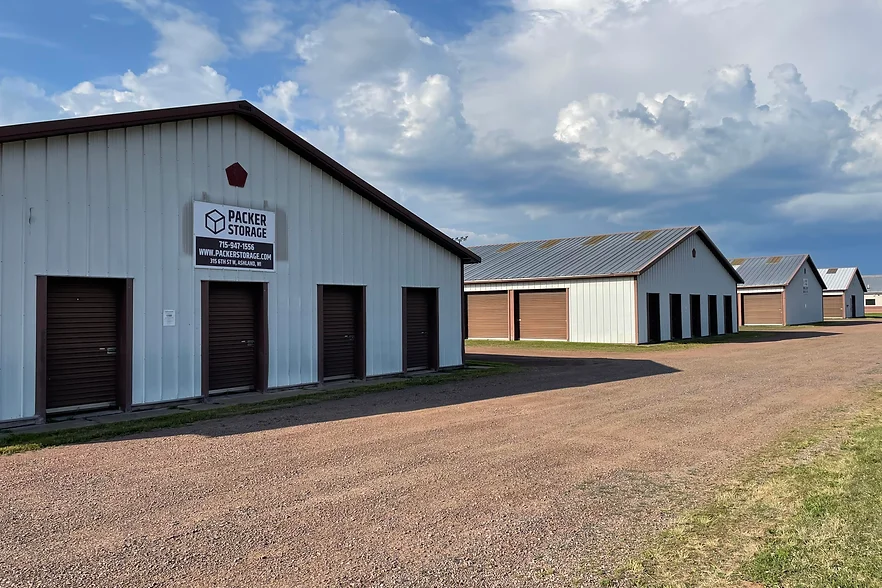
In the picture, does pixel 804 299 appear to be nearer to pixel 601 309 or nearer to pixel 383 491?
pixel 601 309

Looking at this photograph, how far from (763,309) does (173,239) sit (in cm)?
4527

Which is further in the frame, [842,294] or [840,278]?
[840,278]

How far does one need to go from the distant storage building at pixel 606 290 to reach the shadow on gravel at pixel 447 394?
27.7ft

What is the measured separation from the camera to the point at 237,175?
1369 cm

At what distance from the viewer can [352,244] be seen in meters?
16.0

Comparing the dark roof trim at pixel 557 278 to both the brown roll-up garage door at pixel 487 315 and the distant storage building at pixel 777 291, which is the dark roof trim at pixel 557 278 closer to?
the brown roll-up garage door at pixel 487 315

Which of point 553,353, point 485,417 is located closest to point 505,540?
point 485,417

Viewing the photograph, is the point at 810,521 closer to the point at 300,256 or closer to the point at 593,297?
the point at 300,256

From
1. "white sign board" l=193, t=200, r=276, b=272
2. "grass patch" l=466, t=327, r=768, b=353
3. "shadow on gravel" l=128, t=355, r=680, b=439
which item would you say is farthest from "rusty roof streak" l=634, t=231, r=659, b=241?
"white sign board" l=193, t=200, r=276, b=272

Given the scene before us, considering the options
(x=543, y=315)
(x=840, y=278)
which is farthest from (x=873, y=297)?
(x=543, y=315)

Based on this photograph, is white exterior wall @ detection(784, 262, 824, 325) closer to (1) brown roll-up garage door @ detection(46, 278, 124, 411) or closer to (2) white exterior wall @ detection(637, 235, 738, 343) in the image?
(2) white exterior wall @ detection(637, 235, 738, 343)

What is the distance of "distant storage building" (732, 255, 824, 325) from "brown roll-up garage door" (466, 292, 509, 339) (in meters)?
22.7

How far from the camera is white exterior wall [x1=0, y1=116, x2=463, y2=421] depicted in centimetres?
1060

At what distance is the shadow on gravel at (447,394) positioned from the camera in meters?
10.2
